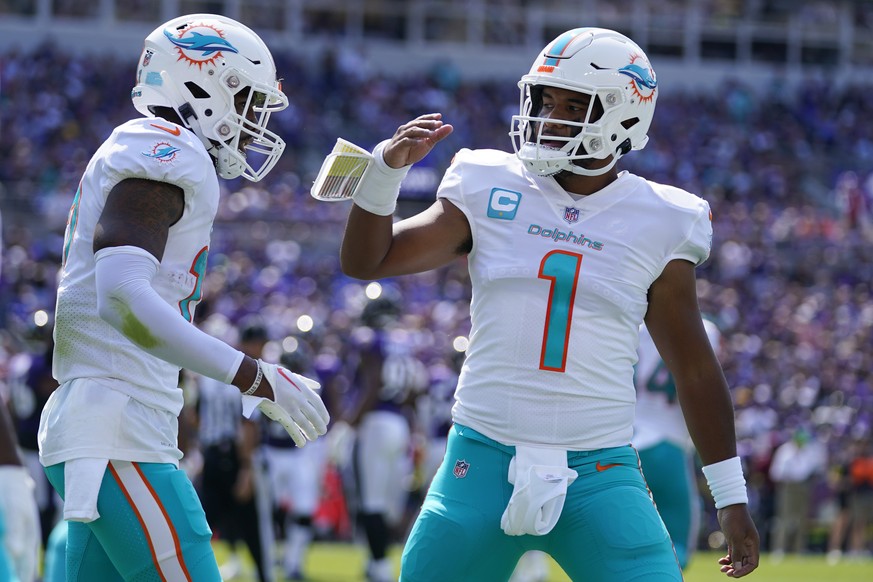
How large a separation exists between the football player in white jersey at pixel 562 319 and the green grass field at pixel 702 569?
644 cm

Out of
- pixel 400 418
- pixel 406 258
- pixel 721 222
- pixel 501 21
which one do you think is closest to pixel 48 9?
pixel 501 21

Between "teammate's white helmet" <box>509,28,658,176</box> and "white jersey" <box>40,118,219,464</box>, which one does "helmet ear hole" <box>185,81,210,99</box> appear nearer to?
"white jersey" <box>40,118,219,464</box>

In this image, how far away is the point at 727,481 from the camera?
385 cm

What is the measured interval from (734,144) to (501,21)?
17.4 ft

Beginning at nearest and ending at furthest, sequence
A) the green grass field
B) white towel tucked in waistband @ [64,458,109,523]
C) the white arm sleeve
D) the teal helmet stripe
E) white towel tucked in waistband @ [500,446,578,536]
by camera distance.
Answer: the white arm sleeve
white towel tucked in waistband @ [64,458,109,523]
white towel tucked in waistband @ [500,446,578,536]
the teal helmet stripe
the green grass field

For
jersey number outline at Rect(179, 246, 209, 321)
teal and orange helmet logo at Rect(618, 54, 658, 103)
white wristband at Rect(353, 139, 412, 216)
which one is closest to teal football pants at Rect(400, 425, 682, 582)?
white wristband at Rect(353, 139, 412, 216)

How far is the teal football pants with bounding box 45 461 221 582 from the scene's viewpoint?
3.45 m

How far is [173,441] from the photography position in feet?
11.9

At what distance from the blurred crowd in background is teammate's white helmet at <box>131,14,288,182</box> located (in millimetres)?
5006

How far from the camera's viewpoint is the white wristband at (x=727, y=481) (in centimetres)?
384

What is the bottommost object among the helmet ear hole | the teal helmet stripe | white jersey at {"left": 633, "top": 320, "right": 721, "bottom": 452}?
white jersey at {"left": 633, "top": 320, "right": 721, "bottom": 452}

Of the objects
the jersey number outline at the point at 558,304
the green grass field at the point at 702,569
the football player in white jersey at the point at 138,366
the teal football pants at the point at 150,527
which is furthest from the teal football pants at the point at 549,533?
the green grass field at the point at 702,569

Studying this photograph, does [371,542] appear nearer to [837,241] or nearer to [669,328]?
[669,328]

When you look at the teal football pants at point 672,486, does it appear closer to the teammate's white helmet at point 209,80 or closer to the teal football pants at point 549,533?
the teal football pants at point 549,533
